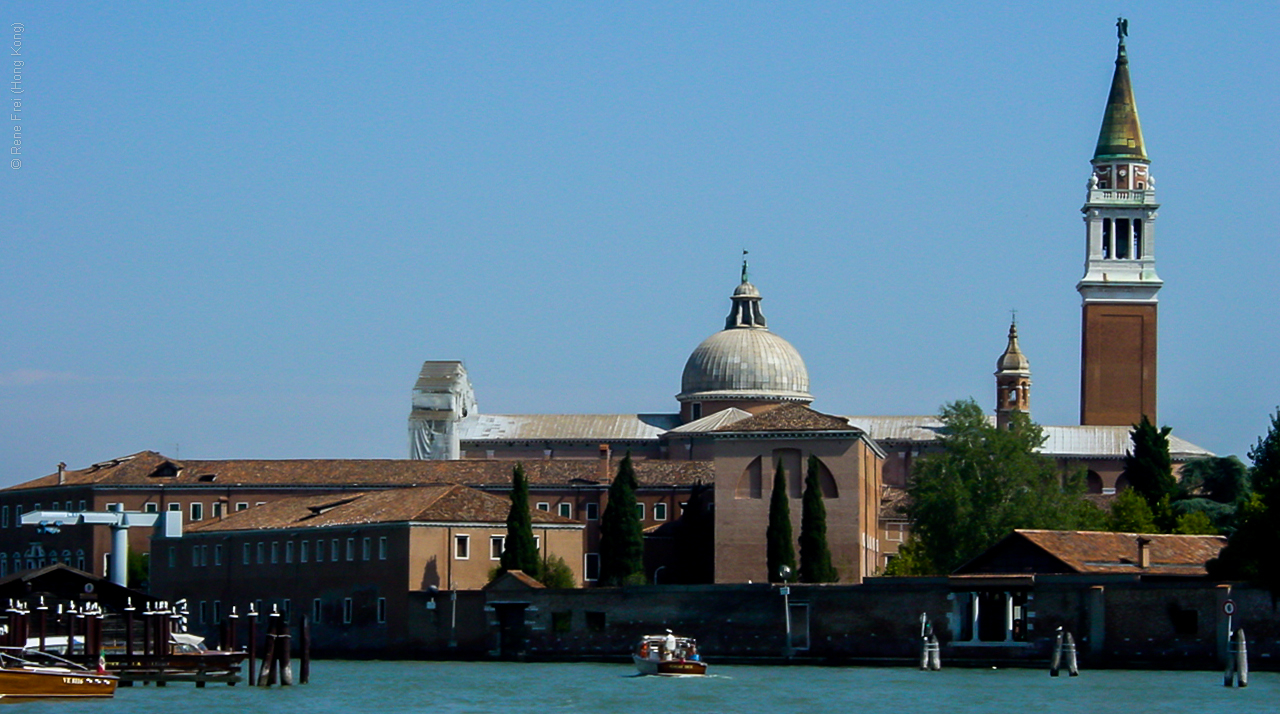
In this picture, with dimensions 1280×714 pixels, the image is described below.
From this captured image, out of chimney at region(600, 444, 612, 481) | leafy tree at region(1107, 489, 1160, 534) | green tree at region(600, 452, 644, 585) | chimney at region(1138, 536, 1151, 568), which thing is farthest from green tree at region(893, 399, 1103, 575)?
chimney at region(1138, 536, 1151, 568)

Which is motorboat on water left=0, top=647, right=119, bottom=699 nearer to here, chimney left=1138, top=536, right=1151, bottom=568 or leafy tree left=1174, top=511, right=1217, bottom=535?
chimney left=1138, top=536, right=1151, bottom=568

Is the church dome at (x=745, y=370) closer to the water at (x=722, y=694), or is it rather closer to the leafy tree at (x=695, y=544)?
the leafy tree at (x=695, y=544)

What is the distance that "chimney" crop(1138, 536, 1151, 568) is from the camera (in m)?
62.0

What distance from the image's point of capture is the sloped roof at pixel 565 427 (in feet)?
323

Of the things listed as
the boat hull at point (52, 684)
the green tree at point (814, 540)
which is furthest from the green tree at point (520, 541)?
the boat hull at point (52, 684)

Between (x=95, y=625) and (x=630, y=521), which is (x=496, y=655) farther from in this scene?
(x=95, y=625)

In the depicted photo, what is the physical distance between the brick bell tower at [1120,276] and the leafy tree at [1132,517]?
Answer: 17.4 meters

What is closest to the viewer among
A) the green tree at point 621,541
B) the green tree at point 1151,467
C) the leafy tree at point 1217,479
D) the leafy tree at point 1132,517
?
the green tree at point 621,541

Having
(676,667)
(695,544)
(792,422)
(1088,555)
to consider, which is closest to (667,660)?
(676,667)

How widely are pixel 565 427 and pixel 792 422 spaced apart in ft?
76.7

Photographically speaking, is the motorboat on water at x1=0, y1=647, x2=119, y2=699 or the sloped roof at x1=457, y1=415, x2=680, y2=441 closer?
the motorboat on water at x1=0, y1=647, x2=119, y2=699

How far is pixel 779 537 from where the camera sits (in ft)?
236

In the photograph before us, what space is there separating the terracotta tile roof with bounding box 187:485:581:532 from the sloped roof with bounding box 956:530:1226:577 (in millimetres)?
16538

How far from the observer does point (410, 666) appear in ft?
209
